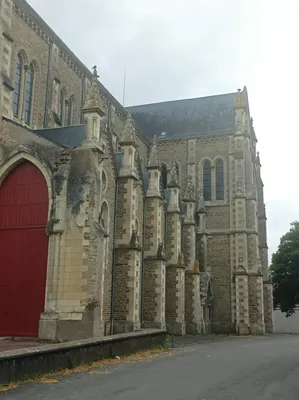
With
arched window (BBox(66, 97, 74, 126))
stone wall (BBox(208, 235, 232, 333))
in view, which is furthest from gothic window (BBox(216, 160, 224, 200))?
arched window (BBox(66, 97, 74, 126))

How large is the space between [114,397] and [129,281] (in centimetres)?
1410

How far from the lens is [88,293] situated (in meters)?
15.1

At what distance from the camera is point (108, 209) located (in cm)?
2217

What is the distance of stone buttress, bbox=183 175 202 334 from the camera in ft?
101

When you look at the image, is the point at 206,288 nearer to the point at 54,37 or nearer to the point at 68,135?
the point at 68,135

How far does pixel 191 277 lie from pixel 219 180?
10446 millimetres

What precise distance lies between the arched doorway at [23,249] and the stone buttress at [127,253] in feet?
21.4

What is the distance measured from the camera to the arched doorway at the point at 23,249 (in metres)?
15.9

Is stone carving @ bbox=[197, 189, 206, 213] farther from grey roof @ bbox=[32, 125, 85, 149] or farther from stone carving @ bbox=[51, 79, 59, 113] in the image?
grey roof @ bbox=[32, 125, 85, 149]

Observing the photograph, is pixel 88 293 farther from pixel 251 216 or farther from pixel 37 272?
pixel 251 216

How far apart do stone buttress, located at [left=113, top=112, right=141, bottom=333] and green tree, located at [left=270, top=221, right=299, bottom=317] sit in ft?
88.2

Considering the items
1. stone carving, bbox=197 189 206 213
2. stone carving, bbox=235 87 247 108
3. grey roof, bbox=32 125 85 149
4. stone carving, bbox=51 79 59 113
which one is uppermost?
stone carving, bbox=235 87 247 108

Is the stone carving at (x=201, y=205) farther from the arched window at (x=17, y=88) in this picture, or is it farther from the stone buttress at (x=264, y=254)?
the arched window at (x=17, y=88)

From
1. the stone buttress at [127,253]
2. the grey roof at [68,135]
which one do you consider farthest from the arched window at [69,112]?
the grey roof at [68,135]
